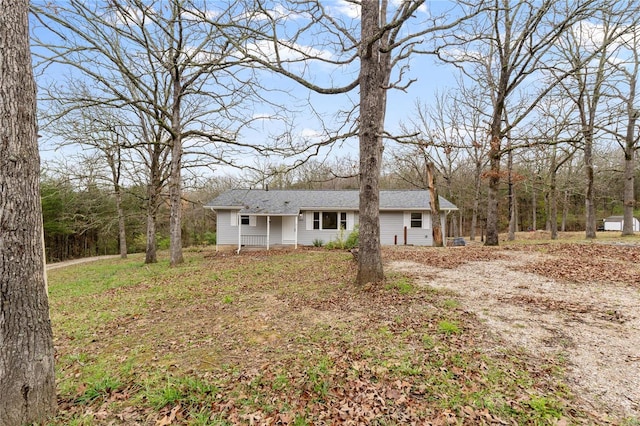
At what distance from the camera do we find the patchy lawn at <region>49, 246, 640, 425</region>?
2.64m

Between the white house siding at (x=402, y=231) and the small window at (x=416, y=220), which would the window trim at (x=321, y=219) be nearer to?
the white house siding at (x=402, y=231)

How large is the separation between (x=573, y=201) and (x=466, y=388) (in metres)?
41.2

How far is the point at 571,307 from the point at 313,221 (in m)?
14.9

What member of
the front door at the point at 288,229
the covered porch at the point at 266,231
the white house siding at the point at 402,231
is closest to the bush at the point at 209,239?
the covered porch at the point at 266,231

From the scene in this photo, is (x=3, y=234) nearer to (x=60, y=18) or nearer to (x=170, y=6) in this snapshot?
(x=170, y=6)

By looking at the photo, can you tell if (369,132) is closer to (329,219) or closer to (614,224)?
(329,219)

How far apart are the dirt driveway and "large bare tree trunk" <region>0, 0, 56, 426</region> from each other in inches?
190

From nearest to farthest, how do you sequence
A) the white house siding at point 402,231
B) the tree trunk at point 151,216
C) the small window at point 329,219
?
the tree trunk at point 151,216 → the white house siding at point 402,231 → the small window at point 329,219

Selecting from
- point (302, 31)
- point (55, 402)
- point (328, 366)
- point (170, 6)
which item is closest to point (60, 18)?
point (170, 6)

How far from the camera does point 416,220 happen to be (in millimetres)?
18609

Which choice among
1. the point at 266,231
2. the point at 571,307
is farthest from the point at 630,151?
the point at 266,231

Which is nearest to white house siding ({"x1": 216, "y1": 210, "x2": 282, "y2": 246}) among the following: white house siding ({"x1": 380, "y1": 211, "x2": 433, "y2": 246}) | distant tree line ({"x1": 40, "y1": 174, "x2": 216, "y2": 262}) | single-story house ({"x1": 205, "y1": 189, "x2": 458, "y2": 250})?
single-story house ({"x1": 205, "y1": 189, "x2": 458, "y2": 250})

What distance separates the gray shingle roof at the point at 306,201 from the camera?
18.0 m

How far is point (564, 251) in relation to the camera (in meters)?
9.68
